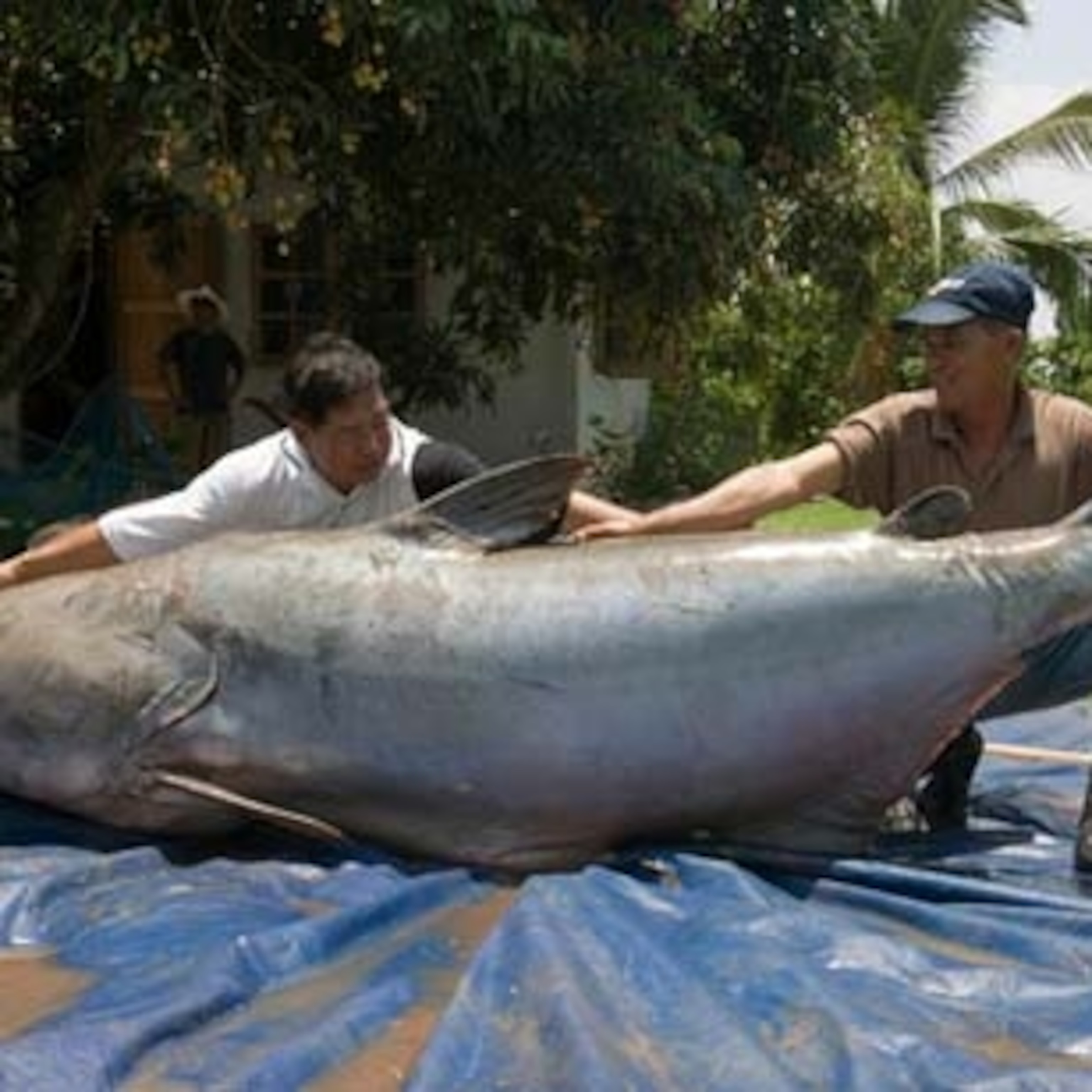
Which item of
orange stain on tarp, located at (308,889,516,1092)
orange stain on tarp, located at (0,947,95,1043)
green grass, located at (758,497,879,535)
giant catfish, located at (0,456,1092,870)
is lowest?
green grass, located at (758,497,879,535)

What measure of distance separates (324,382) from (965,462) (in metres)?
1.40

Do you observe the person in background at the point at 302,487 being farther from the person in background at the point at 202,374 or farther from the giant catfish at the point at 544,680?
the person in background at the point at 202,374

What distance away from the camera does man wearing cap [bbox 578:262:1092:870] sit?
4316mm

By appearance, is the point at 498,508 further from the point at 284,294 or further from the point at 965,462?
the point at 284,294

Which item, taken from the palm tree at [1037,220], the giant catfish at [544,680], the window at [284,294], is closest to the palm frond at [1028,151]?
the palm tree at [1037,220]

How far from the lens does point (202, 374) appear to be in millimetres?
12164

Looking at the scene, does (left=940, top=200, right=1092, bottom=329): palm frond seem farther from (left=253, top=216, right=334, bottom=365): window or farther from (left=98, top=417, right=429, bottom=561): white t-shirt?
(left=98, top=417, right=429, bottom=561): white t-shirt

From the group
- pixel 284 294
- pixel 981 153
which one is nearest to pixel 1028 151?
pixel 981 153

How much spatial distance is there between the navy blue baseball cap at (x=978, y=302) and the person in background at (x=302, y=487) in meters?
0.80

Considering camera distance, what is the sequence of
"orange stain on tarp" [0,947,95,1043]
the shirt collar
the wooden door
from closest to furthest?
1. "orange stain on tarp" [0,947,95,1043]
2. the shirt collar
3. the wooden door

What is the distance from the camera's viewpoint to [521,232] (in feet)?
34.4

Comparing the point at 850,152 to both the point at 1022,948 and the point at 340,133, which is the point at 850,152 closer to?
the point at 340,133

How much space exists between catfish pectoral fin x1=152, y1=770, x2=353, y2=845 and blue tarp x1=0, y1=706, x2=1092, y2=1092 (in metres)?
0.05

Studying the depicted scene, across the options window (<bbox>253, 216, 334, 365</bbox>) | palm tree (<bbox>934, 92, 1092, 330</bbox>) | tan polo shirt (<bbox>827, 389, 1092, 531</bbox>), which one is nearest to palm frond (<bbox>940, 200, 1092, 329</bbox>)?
palm tree (<bbox>934, 92, 1092, 330</bbox>)
